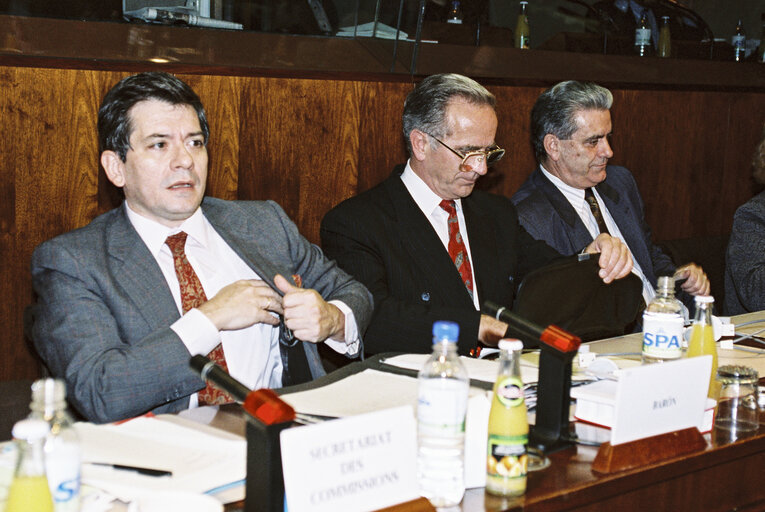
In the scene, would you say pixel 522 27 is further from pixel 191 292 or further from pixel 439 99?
pixel 191 292

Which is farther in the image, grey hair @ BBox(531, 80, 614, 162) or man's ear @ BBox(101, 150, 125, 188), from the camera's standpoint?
grey hair @ BBox(531, 80, 614, 162)

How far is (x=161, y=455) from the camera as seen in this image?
1.45 metres

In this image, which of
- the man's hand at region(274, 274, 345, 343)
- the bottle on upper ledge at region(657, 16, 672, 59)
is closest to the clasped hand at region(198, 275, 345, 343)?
the man's hand at region(274, 274, 345, 343)

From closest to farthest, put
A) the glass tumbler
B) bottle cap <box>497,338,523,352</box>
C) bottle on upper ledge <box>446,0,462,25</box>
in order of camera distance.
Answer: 1. bottle cap <box>497,338,523,352</box>
2. the glass tumbler
3. bottle on upper ledge <box>446,0,462,25</box>

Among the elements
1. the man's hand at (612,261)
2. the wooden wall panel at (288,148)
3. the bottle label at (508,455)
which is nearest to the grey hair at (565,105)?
the wooden wall panel at (288,148)

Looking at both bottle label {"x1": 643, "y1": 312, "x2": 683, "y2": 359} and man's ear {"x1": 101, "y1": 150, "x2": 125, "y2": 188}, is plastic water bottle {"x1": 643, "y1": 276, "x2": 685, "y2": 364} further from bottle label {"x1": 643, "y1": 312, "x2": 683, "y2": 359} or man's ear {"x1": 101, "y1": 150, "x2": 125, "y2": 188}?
man's ear {"x1": 101, "y1": 150, "x2": 125, "y2": 188}

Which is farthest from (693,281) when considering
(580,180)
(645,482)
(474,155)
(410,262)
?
(645,482)

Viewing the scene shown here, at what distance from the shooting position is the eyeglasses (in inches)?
114

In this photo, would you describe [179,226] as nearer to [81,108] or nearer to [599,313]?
[81,108]

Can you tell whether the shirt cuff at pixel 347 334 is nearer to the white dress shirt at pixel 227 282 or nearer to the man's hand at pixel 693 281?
the white dress shirt at pixel 227 282

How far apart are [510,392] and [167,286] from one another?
103 cm

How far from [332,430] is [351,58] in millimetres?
2321

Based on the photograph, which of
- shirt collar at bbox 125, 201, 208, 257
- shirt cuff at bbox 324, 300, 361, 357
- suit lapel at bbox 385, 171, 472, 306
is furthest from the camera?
suit lapel at bbox 385, 171, 472, 306

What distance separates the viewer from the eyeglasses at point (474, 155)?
289 cm
